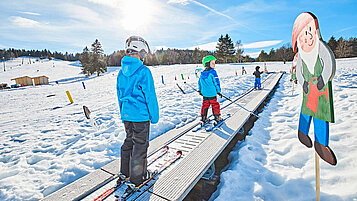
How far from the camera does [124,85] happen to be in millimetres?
2562

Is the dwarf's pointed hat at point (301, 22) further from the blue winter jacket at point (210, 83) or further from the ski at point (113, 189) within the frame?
the ski at point (113, 189)

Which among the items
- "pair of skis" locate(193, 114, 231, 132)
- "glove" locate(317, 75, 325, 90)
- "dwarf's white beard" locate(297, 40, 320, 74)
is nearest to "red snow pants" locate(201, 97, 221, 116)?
"pair of skis" locate(193, 114, 231, 132)

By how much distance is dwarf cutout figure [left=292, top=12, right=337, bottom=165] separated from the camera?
1.73 meters

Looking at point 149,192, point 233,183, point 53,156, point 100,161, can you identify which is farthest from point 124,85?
point 53,156

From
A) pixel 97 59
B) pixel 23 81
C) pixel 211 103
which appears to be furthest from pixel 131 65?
pixel 23 81

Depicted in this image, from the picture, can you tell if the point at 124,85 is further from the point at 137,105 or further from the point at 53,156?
the point at 53,156

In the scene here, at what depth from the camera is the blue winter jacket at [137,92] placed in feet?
8.07

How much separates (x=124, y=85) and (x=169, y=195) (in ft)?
5.77

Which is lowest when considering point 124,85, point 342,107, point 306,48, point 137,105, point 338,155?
point 338,155

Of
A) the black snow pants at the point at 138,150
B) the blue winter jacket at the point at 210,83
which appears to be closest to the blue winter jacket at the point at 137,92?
the black snow pants at the point at 138,150

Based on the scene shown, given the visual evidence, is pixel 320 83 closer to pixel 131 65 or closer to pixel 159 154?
pixel 131 65

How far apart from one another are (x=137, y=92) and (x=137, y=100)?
0.12 metres

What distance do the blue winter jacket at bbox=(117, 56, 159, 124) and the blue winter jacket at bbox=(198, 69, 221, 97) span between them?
8.80 ft

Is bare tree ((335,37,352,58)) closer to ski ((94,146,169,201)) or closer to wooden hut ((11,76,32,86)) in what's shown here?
ski ((94,146,169,201))
